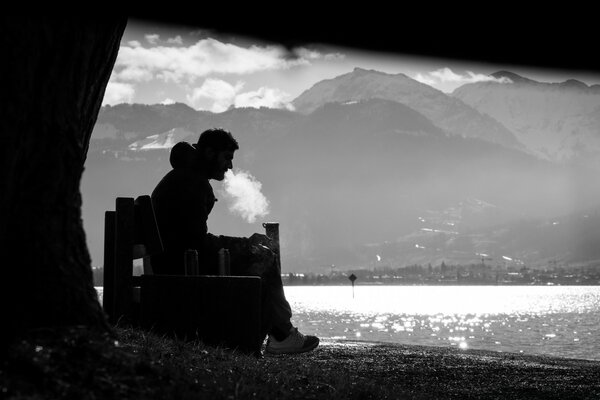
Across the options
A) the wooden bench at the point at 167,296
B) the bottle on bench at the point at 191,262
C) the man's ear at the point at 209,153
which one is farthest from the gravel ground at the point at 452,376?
the man's ear at the point at 209,153

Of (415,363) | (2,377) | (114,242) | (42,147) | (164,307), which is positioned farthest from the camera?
(415,363)

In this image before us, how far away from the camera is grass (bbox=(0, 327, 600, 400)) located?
12.9 feet

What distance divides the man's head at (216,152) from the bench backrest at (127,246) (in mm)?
665

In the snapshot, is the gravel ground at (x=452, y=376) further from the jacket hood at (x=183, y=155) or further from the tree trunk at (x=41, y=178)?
the tree trunk at (x=41, y=178)

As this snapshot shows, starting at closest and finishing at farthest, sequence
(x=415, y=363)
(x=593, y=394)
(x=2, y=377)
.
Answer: (x=2, y=377) < (x=593, y=394) < (x=415, y=363)

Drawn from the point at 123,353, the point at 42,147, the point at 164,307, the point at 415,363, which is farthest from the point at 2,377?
the point at 415,363

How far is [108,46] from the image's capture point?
4.98 m

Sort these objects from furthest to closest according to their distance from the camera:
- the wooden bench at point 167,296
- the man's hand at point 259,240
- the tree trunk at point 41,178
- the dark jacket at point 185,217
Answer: the man's hand at point 259,240, the dark jacket at point 185,217, the wooden bench at point 167,296, the tree trunk at point 41,178

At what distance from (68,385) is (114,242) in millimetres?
3987

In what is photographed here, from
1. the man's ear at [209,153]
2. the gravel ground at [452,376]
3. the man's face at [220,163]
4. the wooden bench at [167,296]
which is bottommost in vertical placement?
the gravel ground at [452,376]

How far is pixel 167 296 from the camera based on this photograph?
7.21m

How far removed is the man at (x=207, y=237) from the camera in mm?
7492

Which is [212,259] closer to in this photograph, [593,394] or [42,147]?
→ [42,147]

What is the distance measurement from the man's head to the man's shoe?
1736mm
